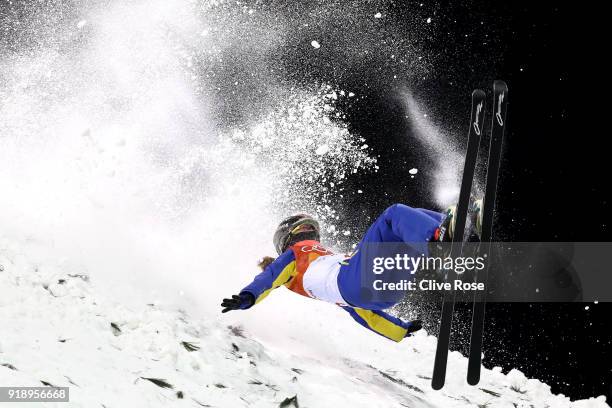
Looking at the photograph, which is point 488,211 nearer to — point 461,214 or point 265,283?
point 461,214

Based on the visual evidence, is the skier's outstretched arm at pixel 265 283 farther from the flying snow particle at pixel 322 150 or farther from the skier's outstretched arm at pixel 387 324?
the flying snow particle at pixel 322 150

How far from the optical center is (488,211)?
3396 millimetres

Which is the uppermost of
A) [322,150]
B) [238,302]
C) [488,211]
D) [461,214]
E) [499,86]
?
[322,150]

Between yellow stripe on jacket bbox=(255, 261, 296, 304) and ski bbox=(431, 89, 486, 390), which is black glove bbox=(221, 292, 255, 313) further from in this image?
ski bbox=(431, 89, 486, 390)

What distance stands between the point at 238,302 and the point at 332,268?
90 centimetres

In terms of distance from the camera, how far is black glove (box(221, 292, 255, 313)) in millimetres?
3949

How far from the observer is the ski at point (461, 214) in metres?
3.27

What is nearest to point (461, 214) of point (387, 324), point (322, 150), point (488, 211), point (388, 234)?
point (488, 211)

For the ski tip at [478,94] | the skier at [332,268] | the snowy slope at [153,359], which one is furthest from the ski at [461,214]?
the snowy slope at [153,359]

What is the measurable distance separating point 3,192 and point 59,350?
354cm

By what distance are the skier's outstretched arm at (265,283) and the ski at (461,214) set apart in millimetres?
1491

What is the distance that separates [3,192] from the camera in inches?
219

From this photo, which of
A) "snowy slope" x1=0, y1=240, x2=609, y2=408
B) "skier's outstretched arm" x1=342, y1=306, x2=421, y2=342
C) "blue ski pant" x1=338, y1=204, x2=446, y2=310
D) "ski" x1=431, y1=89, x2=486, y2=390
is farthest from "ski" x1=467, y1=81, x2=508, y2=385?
"skier's outstretched arm" x1=342, y1=306, x2=421, y2=342

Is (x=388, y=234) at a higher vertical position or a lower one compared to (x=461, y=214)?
higher
